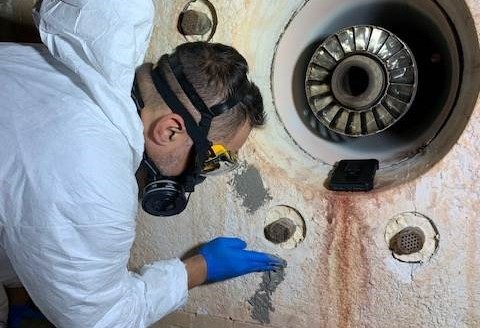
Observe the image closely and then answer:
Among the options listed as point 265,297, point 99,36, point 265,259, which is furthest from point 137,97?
point 265,297

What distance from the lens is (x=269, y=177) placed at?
1.68 meters

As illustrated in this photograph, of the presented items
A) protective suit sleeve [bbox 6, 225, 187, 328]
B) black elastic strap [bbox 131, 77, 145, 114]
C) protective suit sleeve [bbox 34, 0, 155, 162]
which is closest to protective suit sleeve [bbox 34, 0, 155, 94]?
protective suit sleeve [bbox 34, 0, 155, 162]

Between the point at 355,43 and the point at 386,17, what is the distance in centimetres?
22

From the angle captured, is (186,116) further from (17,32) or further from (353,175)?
(17,32)

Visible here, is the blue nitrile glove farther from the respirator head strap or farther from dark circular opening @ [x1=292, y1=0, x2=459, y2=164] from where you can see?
dark circular opening @ [x1=292, y1=0, x2=459, y2=164]

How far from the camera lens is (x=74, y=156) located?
1151mm

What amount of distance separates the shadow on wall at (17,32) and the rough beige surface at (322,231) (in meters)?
0.50

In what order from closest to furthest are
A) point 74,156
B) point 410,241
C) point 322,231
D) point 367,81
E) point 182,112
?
point 74,156
point 182,112
point 410,241
point 322,231
point 367,81

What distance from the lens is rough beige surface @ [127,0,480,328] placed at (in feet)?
4.83

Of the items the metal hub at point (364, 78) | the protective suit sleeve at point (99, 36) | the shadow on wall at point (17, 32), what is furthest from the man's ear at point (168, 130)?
the shadow on wall at point (17, 32)

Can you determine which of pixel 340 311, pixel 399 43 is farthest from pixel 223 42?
pixel 340 311

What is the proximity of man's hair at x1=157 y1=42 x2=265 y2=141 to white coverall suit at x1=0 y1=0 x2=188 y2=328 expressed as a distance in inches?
5.3

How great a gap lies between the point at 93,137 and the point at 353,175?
76 centimetres

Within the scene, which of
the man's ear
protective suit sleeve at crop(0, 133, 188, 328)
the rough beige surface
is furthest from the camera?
the rough beige surface
